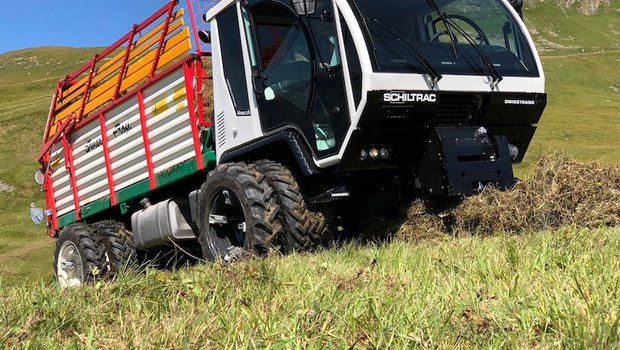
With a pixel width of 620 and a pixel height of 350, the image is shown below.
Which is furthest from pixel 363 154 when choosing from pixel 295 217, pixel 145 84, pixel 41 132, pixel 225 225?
pixel 41 132

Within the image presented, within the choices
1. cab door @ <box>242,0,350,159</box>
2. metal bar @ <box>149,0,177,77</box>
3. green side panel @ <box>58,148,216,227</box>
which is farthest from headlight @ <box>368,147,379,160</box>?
metal bar @ <box>149,0,177,77</box>

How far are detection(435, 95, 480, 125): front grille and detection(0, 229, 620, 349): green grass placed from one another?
1.79 m

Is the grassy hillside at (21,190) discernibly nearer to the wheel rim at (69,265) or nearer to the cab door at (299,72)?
the wheel rim at (69,265)

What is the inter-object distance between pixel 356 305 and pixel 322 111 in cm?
297

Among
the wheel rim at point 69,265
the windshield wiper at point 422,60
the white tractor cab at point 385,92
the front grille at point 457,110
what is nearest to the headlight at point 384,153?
the white tractor cab at point 385,92

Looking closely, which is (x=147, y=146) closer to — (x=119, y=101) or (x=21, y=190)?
(x=119, y=101)

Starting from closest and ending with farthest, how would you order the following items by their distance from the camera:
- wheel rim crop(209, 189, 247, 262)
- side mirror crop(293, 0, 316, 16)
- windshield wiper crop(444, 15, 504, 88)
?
side mirror crop(293, 0, 316, 16) → windshield wiper crop(444, 15, 504, 88) → wheel rim crop(209, 189, 247, 262)

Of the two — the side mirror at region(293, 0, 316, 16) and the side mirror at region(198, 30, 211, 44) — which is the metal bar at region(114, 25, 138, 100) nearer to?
the side mirror at region(198, 30, 211, 44)

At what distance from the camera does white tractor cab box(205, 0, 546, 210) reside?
507cm

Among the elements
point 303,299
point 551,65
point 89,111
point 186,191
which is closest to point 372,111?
point 303,299

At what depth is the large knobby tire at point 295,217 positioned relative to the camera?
5.51 metres

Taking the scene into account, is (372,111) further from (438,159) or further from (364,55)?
(438,159)

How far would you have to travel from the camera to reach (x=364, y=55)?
16.1 feet

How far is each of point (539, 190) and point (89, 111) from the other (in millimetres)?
6449
